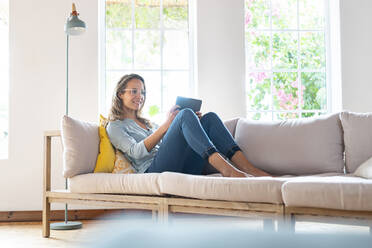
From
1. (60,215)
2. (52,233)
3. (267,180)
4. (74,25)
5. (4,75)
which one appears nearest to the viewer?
(267,180)

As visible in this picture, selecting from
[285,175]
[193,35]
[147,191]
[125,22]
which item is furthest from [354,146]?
[125,22]

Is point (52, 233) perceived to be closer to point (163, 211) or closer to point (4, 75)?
point (163, 211)

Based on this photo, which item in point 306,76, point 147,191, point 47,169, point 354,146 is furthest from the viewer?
point 306,76

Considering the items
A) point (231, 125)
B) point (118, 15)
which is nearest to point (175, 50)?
point (118, 15)

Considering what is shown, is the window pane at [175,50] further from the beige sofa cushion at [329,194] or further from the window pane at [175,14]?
the beige sofa cushion at [329,194]

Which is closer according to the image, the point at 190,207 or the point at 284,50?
the point at 190,207

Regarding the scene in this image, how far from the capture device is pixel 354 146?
9.60 ft

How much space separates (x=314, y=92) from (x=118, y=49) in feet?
6.74

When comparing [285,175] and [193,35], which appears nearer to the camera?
[285,175]

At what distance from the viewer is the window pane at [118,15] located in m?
4.42

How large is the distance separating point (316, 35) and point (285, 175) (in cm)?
207

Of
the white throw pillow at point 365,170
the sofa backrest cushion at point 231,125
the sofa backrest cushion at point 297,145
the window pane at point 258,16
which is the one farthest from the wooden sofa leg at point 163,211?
the window pane at point 258,16

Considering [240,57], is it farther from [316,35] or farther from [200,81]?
[316,35]

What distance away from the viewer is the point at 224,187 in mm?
2311
